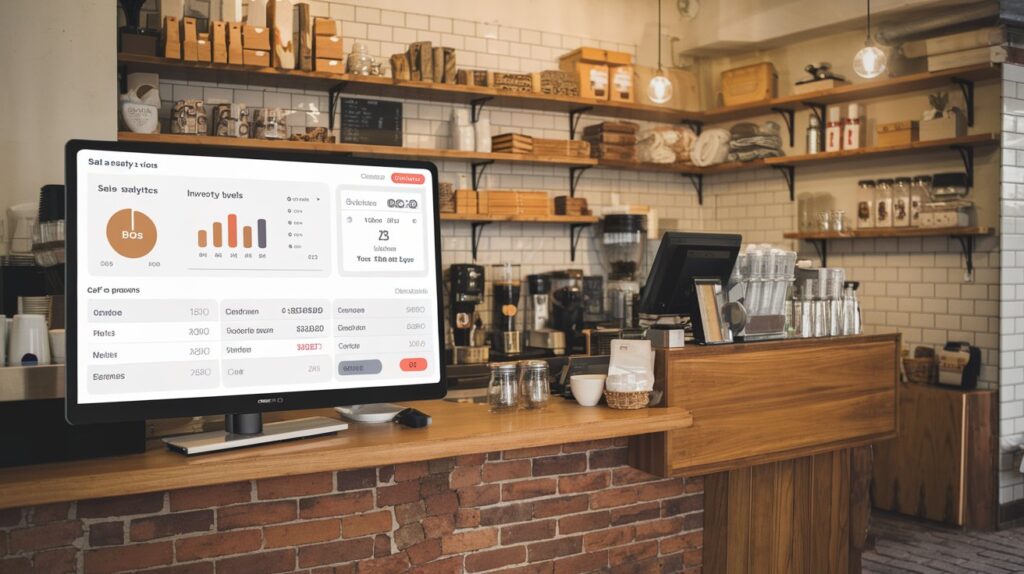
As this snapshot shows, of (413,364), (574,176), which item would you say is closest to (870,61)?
(574,176)

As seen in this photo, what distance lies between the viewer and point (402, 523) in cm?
235

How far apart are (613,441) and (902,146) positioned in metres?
3.68

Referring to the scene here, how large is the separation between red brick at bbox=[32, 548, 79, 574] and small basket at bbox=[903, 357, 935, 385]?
4899 millimetres

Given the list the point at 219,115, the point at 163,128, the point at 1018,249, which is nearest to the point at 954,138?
the point at 1018,249

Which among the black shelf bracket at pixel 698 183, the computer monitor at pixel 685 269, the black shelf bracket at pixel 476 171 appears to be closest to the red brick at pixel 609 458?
the computer monitor at pixel 685 269

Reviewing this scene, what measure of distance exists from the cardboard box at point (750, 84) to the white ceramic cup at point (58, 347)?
17.5 ft

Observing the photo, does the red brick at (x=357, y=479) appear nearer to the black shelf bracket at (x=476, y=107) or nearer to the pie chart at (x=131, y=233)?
the pie chart at (x=131, y=233)

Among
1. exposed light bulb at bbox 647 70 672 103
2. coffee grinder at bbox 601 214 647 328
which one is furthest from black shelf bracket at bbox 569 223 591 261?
exposed light bulb at bbox 647 70 672 103

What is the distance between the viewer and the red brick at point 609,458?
9.04 ft

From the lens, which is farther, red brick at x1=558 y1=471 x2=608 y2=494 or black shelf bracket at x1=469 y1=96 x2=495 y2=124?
black shelf bracket at x1=469 y1=96 x2=495 y2=124

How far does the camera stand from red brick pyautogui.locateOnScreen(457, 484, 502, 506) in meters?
2.47

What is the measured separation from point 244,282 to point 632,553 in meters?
1.59

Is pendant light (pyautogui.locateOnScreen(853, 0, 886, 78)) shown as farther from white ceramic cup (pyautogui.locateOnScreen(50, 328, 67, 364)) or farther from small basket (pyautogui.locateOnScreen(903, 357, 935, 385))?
white ceramic cup (pyautogui.locateOnScreen(50, 328, 67, 364))

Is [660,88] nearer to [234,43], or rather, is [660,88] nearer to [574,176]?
[574,176]
